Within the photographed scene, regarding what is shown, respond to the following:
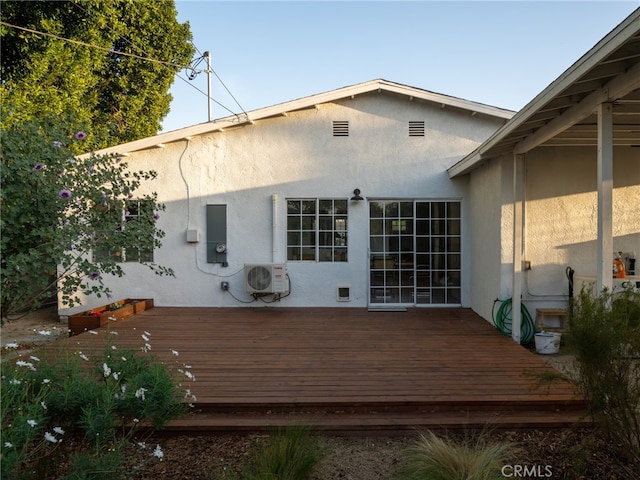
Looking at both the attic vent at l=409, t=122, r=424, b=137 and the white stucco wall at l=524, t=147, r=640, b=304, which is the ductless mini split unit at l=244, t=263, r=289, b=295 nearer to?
the attic vent at l=409, t=122, r=424, b=137

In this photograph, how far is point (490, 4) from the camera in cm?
749

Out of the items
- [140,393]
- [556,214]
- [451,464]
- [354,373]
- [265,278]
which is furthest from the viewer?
[265,278]

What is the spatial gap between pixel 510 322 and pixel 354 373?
10.1ft

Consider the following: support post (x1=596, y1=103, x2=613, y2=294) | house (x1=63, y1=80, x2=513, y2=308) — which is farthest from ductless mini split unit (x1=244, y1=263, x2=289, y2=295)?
support post (x1=596, y1=103, x2=613, y2=294)

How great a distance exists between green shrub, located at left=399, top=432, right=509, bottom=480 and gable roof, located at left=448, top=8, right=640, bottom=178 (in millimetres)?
2959

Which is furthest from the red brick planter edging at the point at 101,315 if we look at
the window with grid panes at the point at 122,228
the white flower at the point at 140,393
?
the white flower at the point at 140,393

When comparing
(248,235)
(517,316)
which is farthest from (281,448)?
(248,235)

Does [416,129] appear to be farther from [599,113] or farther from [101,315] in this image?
[101,315]

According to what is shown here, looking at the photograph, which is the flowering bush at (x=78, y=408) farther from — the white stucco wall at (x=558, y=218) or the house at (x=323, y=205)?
the house at (x=323, y=205)

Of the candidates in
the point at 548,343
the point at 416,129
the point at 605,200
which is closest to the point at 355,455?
the point at 605,200

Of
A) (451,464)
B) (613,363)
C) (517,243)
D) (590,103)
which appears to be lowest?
(451,464)

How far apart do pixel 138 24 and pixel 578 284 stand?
14.8 meters

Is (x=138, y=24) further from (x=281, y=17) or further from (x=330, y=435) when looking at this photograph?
(x=330, y=435)

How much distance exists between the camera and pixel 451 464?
2480 millimetres
